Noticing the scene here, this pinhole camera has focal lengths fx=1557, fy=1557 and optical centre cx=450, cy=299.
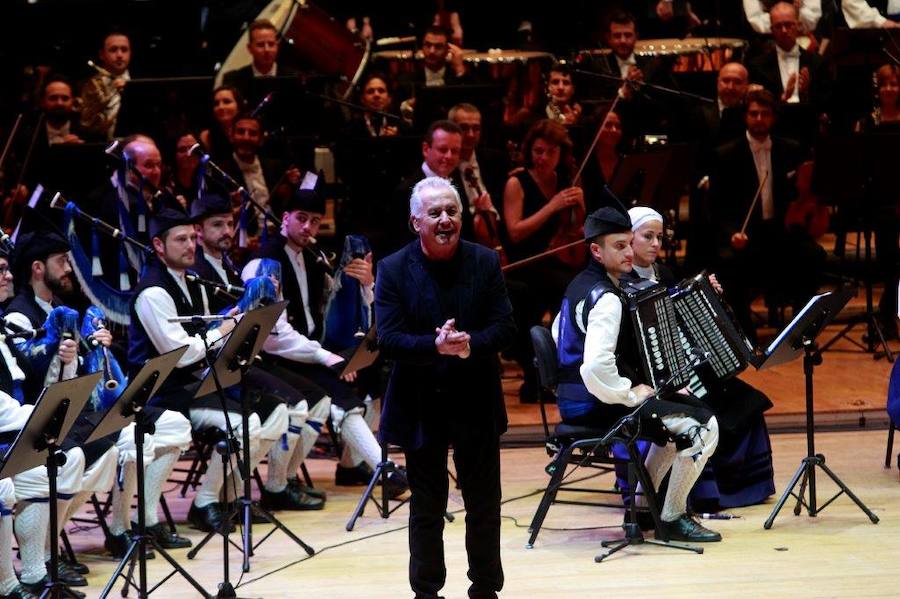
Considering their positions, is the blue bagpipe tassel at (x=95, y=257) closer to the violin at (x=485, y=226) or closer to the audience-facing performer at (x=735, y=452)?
the violin at (x=485, y=226)

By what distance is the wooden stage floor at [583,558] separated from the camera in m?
5.89

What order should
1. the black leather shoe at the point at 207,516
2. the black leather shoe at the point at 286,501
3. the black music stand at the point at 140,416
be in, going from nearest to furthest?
1. the black music stand at the point at 140,416
2. the black leather shoe at the point at 207,516
3. the black leather shoe at the point at 286,501

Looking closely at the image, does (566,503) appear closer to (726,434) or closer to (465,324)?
(726,434)

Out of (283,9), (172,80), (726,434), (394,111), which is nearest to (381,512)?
(726,434)

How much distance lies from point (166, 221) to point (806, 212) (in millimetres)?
5042

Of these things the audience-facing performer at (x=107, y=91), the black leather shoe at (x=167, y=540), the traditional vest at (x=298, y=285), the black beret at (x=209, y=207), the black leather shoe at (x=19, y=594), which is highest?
the audience-facing performer at (x=107, y=91)

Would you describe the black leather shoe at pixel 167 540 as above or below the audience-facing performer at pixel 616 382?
below

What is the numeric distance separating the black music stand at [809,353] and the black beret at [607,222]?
2.77 ft

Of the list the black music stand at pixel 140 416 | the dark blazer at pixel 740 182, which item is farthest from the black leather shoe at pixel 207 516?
the dark blazer at pixel 740 182

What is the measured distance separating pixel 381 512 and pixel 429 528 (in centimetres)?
182

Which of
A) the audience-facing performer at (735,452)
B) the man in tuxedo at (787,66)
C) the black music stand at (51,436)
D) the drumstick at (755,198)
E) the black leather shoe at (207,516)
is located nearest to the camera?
the black music stand at (51,436)

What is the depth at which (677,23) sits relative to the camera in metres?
12.9

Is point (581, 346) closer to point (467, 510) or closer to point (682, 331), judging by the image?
point (682, 331)

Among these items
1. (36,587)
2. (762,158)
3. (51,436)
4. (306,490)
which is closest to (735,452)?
(306,490)
